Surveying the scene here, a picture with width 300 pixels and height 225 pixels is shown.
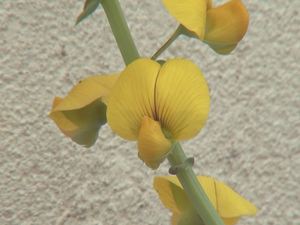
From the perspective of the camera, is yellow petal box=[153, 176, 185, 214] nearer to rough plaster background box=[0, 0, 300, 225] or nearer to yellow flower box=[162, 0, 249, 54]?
yellow flower box=[162, 0, 249, 54]

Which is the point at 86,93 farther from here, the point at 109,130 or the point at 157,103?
the point at 109,130

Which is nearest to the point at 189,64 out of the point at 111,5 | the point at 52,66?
the point at 111,5

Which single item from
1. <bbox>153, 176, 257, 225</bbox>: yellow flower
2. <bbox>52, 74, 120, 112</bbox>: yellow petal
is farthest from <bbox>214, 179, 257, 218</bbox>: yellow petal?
<bbox>52, 74, 120, 112</bbox>: yellow petal

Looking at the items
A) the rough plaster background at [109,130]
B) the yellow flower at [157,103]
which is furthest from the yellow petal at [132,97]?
the rough plaster background at [109,130]

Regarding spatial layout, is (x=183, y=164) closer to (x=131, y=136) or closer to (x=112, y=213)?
(x=131, y=136)

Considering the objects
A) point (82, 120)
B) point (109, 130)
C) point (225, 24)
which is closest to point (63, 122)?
point (82, 120)

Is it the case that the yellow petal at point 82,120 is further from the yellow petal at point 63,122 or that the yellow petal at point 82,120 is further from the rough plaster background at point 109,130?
the rough plaster background at point 109,130
